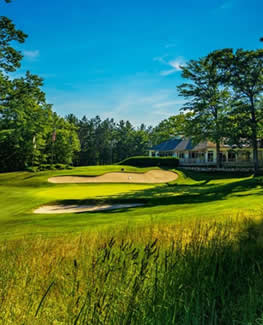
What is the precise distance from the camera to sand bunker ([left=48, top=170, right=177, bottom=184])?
2752 centimetres

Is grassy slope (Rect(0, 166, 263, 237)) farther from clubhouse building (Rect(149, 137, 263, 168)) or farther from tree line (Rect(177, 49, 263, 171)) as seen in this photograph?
clubhouse building (Rect(149, 137, 263, 168))

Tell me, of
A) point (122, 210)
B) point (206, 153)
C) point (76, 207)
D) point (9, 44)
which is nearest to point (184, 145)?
point (206, 153)

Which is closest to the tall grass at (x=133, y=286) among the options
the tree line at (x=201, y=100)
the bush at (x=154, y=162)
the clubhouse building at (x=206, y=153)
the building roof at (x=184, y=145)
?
the tree line at (x=201, y=100)

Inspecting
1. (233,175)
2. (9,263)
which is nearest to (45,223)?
(9,263)

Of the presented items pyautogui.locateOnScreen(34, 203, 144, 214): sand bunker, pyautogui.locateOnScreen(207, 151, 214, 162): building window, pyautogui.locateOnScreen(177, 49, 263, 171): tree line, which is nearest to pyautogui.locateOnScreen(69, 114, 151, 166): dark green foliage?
pyautogui.locateOnScreen(207, 151, 214, 162): building window

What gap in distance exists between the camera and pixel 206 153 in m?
45.1

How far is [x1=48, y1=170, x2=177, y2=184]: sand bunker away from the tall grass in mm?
23863

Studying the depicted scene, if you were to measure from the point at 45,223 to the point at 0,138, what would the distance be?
14443mm

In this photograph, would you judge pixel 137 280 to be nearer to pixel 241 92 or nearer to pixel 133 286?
pixel 133 286

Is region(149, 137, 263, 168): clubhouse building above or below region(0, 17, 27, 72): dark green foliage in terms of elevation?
below

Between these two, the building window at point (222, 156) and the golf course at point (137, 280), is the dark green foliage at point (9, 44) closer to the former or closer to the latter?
the golf course at point (137, 280)

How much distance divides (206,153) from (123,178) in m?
22.4

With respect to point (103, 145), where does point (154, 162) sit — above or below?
below

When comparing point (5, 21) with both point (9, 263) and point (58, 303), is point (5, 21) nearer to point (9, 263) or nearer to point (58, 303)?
point (9, 263)
